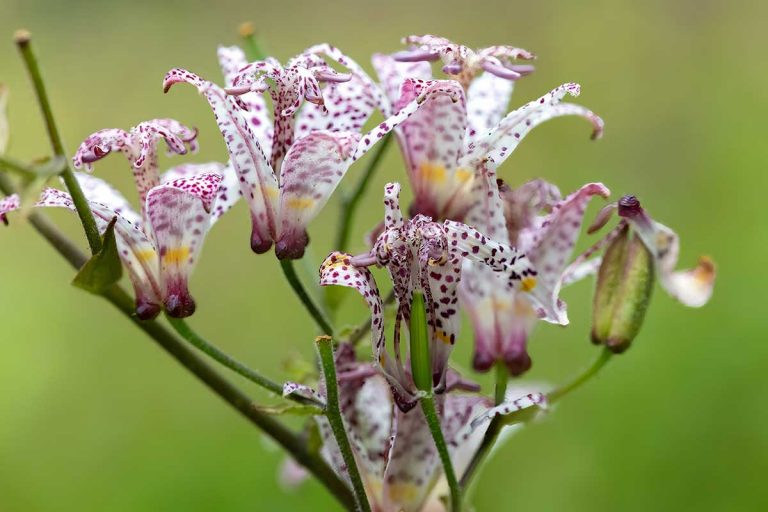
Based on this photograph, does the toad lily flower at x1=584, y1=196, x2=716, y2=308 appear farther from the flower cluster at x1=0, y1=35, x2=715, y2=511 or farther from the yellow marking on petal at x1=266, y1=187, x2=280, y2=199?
the yellow marking on petal at x1=266, y1=187, x2=280, y2=199

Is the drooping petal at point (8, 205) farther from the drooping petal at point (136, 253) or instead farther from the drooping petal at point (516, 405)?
the drooping petal at point (516, 405)

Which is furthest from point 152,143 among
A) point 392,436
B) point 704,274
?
point 704,274

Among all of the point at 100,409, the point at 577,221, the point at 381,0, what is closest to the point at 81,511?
the point at 100,409

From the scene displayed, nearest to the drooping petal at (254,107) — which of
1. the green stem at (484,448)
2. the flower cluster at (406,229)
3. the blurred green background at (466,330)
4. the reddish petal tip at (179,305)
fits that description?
the flower cluster at (406,229)

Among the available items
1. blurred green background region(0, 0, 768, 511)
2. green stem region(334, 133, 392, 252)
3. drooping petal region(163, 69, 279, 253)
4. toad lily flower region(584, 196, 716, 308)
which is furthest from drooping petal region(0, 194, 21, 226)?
blurred green background region(0, 0, 768, 511)

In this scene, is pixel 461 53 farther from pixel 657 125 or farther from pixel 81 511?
pixel 657 125

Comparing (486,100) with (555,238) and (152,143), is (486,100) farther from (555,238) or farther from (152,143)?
(152,143)
